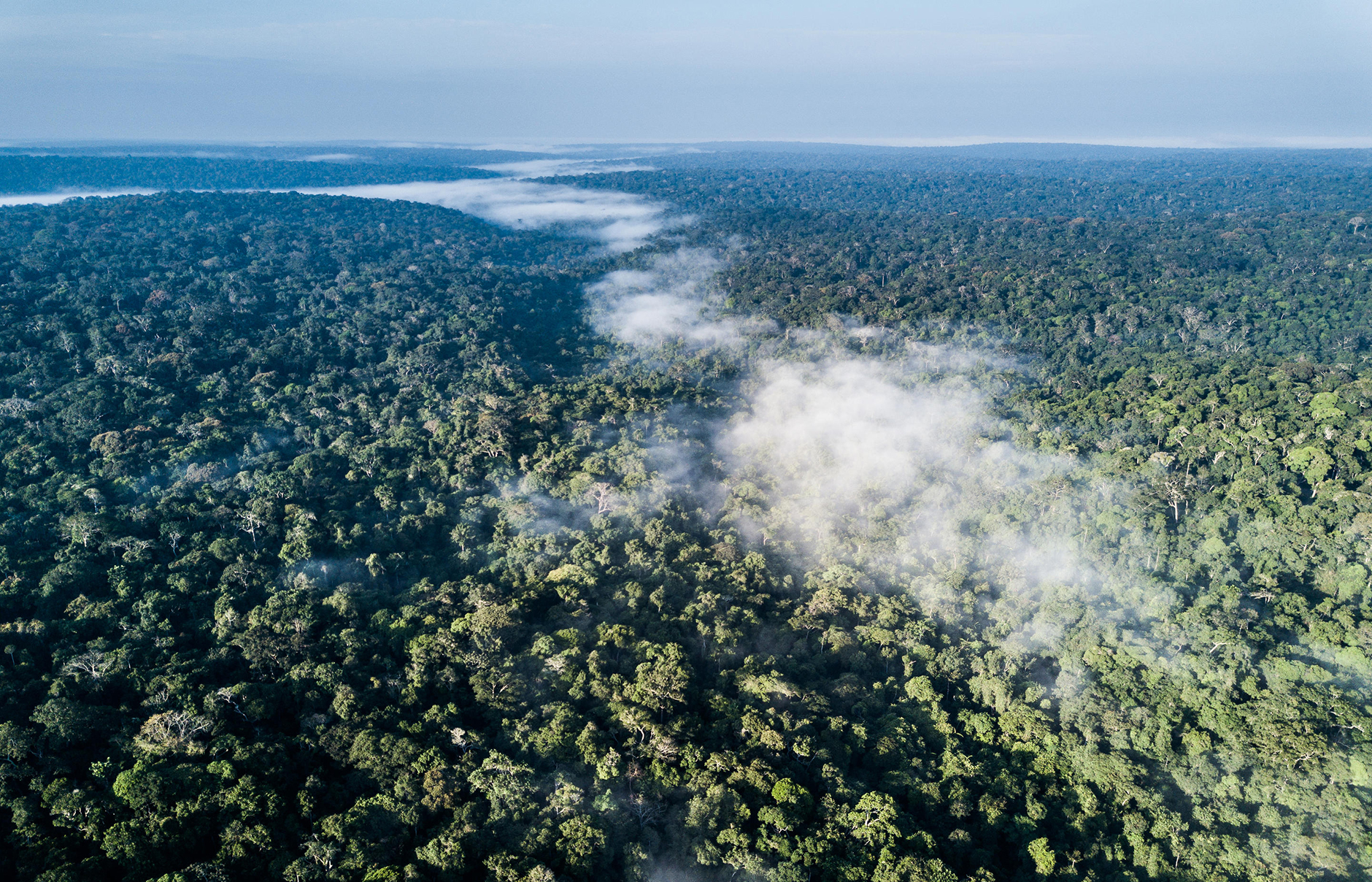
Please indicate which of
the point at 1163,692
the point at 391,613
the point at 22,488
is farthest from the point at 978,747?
the point at 22,488

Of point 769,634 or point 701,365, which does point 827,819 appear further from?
point 701,365

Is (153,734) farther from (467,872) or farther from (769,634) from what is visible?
(769,634)

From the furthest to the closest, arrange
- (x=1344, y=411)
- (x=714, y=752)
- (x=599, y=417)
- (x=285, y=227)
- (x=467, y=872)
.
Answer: (x=285, y=227)
(x=599, y=417)
(x=1344, y=411)
(x=714, y=752)
(x=467, y=872)

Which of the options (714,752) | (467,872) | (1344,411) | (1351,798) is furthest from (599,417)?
(1344,411)

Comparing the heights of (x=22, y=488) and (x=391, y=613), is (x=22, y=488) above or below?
above

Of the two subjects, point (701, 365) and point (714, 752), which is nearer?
point (714, 752)

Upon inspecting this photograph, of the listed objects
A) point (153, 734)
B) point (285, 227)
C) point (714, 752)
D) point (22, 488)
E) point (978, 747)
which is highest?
point (285, 227)

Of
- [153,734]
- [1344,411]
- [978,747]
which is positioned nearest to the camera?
[153,734]
